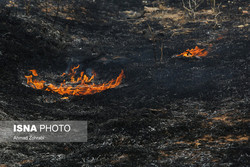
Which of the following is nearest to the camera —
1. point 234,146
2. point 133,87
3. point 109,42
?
point 234,146

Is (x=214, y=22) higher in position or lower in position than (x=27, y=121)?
higher

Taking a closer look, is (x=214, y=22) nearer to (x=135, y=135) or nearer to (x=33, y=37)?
(x=33, y=37)

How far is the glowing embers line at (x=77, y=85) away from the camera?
29.4ft

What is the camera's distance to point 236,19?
1444 cm

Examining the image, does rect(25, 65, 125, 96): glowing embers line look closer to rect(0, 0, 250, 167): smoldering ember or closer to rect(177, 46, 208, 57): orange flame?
rect(0, 0, 250, 167): smoldering ember

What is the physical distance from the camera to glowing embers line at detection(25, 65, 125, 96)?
29.4ft

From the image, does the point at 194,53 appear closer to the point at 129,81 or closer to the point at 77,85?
the point at 129,81

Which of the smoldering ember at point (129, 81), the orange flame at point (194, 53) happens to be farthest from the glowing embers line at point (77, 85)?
the orange flame at point (194, 53)

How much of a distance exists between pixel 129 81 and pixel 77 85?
2065 mm

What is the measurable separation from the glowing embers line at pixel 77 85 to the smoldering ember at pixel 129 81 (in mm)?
40

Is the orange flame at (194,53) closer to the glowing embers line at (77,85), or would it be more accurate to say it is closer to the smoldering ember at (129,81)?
the smoldering ember at (129,81)

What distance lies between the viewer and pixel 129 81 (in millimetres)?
9625

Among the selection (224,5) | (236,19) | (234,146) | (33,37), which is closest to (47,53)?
(33,37)

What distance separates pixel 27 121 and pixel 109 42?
8511mm
